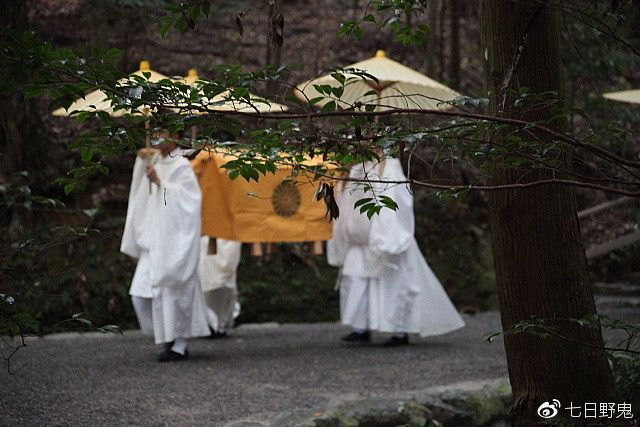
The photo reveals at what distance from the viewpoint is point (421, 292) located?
9750 millimetres

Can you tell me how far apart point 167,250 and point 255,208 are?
1.27 meters

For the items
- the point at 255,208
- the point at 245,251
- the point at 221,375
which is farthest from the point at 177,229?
the point at 245,251

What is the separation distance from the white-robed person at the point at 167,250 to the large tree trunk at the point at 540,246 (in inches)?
173

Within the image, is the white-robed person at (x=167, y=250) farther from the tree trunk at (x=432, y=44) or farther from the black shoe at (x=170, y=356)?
the tree trunk at (x=432, y=44)

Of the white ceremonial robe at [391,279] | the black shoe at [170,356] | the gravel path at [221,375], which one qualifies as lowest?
the gravel path at [221,375]

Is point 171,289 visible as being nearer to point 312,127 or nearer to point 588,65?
point 312,127

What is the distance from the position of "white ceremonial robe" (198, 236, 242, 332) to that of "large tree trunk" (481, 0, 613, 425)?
5.74 meters

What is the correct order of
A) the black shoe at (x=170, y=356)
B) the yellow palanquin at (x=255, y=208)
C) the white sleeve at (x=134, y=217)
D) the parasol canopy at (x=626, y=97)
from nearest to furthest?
the black shoe at (x=170, y=356) → the white sleeve at (x=134, y=217) → the yellow palanquin at (x=255, y=208) → the parasol canopy at (x=626, y=97)

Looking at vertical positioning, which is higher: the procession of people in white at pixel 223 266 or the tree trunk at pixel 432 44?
the tree trunk at pixel 432 44

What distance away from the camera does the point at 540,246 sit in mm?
4570

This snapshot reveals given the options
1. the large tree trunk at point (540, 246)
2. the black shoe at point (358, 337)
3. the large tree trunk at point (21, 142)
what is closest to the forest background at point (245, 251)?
the large tree trunk at point (21, 142)

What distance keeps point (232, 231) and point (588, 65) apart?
19.9 feet

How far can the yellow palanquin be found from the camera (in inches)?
374

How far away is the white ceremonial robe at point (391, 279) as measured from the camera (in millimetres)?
9586
